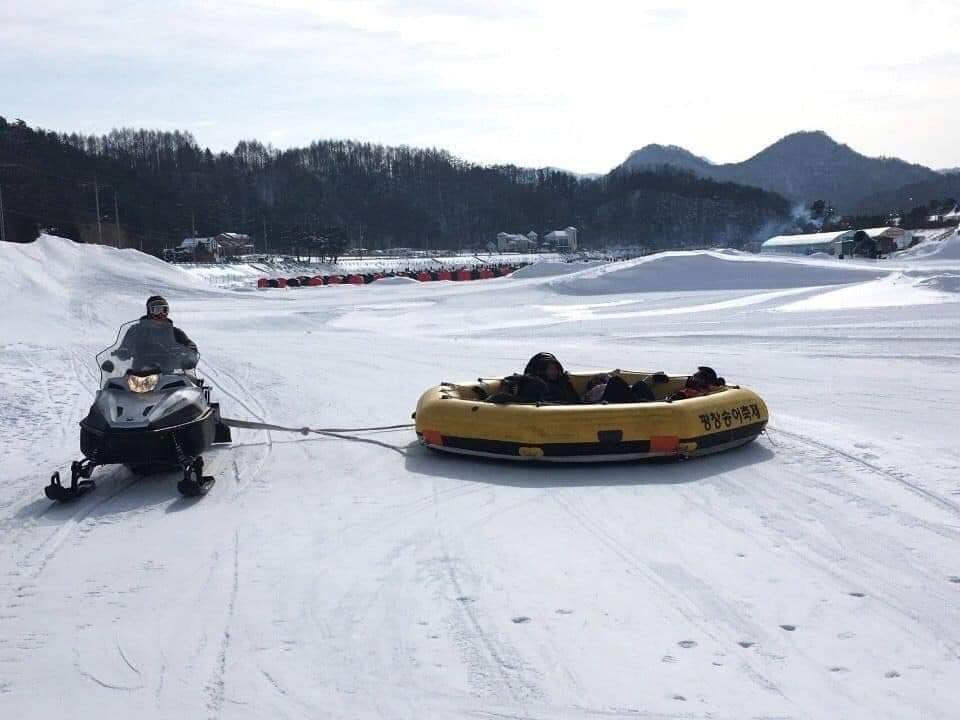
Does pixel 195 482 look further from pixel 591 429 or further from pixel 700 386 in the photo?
pixel 700 386

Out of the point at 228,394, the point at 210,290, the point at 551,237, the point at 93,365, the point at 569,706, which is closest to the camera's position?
the point at 569,706

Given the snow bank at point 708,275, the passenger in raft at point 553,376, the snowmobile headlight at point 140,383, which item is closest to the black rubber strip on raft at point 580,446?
the passenger in raft at point 553,376

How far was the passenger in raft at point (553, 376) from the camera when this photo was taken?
10070 millimetres

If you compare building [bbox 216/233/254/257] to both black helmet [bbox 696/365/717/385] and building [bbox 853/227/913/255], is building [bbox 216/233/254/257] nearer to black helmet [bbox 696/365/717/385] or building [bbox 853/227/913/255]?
building [bbox 853/227/913/255]

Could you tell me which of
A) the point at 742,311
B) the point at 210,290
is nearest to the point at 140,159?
the point at 210,290

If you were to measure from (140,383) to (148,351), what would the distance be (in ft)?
4.24

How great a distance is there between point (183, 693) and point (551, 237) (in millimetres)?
144118

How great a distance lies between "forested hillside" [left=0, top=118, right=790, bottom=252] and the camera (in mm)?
88500

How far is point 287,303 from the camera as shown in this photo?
132 ft

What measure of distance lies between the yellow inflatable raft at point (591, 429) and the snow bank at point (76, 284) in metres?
16.8

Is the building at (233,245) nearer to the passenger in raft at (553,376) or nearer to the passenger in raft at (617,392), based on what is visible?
the passenger in raft at (553,376)

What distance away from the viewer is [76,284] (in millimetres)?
39156

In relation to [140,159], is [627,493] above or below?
below

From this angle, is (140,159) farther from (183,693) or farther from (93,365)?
(183,693)
